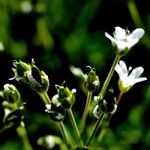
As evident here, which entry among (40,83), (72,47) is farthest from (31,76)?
(72,47)

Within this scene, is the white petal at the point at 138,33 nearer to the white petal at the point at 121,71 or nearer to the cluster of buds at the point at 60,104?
A: the white petal at the point at 121,71

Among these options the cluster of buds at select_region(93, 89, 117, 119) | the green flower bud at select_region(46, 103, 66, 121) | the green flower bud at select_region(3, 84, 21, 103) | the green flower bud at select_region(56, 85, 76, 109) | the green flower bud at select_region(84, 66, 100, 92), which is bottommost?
the cluster of buds at select_region(93, 89, 117, 119)

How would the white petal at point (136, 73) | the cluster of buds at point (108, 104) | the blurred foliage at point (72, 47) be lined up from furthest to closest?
the blurred foliage at point (72, 47) < the white petal at point (136, 73) < the cluster of buds at point (108, 104)

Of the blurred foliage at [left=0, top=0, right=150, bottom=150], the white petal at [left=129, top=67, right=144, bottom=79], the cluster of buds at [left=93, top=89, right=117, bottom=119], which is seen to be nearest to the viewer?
the cluster of buds at [left=93, top=89, right=117, bottom=119]

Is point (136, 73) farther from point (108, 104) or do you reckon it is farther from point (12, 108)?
point (12, 108)

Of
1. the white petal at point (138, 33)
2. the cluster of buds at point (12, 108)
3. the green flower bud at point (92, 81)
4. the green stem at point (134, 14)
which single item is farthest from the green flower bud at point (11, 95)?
the green stem at point (134, 14)

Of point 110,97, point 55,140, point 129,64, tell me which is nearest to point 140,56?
point 129,64

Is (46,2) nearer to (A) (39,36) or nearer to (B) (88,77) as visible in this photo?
(A) (39,36)

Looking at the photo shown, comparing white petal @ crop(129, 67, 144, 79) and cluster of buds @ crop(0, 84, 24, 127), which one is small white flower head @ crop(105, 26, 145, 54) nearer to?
white petal @ crop(129, 67, 144, 79)

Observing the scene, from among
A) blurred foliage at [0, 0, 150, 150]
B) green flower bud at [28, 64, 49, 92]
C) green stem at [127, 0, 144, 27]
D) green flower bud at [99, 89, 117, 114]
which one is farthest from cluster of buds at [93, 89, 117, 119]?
green stem at [127, 0, 144, 27]
